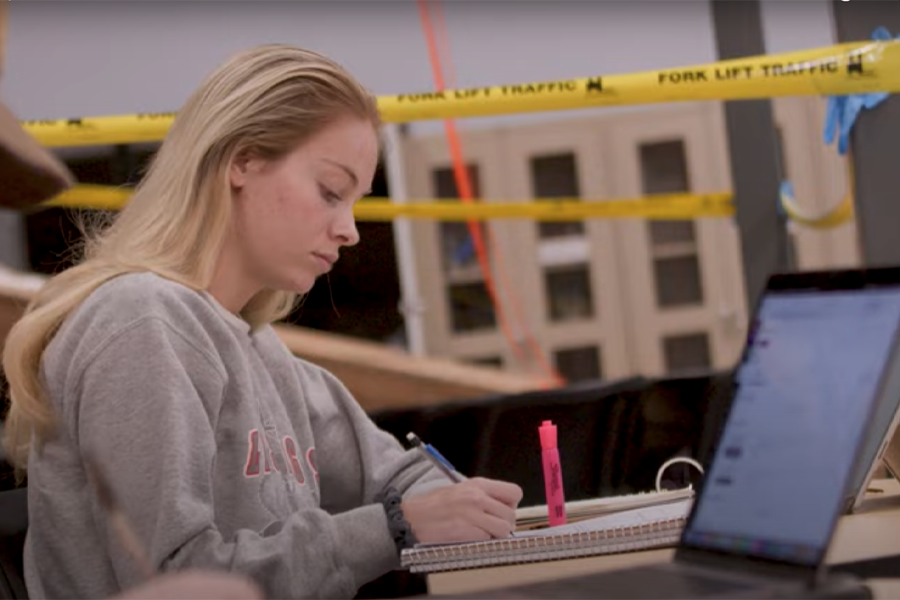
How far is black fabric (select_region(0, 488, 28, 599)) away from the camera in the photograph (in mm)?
1173

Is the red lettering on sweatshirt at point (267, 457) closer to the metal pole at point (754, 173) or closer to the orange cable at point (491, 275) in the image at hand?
the metal pole at point (754, 173)

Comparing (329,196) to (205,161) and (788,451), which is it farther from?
(788,451)

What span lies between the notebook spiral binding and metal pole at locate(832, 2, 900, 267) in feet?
3.10

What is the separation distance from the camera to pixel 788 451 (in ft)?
2.42

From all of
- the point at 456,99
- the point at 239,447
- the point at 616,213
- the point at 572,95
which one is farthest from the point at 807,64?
the point at 239,447

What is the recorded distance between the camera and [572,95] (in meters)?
1.94

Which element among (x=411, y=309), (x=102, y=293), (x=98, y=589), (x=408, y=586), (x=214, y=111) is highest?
(x=214, y=111)

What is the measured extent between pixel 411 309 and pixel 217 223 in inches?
151

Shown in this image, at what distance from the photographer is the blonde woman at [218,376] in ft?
3.20

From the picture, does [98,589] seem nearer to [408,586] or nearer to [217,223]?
[217,223]

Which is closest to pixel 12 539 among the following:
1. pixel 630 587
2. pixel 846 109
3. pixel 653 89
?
Answer: pixel 630 587

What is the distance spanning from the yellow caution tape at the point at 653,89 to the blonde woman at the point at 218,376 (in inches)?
27.8

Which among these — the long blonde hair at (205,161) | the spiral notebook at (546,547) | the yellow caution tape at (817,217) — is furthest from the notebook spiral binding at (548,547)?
the yellow caution tape at (817,217)

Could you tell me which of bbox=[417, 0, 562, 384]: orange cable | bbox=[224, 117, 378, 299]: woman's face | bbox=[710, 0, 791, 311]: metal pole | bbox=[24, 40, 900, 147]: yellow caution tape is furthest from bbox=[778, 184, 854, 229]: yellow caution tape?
bbox=[417, 0, 562, 384]: orange cable
